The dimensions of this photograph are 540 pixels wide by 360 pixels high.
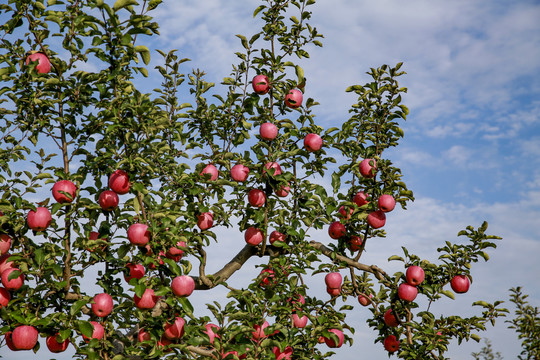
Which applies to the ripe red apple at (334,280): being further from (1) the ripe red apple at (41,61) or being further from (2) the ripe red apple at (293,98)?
(1) the ripe red apple at (41,61)

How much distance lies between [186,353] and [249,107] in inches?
131

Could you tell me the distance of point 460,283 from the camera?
6.46 meters

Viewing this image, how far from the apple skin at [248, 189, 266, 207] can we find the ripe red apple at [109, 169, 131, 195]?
1624mm

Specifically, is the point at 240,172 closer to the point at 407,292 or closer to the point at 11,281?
the point at 407,292

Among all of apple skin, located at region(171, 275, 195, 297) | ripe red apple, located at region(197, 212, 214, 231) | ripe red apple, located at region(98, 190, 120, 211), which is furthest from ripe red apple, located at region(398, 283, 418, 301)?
ripe red apple, located at region(98, 190, 120, 211)

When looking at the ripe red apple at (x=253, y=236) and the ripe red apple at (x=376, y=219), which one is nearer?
the ripe red apple at (x=376, y=219)

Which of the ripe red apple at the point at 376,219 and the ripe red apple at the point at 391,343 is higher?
the ripe red apple at the point at 376,219

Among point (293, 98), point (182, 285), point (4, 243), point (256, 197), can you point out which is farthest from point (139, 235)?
point (293, 98)

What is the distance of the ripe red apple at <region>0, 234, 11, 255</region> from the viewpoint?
5551mm

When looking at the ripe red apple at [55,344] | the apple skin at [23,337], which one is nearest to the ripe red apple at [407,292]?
the ripe red apple at [55,344]

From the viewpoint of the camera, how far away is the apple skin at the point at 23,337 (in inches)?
205

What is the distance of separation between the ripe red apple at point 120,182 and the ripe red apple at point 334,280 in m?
2.71

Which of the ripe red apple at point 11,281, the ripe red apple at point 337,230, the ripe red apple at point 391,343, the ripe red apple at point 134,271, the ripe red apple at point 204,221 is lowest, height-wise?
the ripe red apple at point 11,281

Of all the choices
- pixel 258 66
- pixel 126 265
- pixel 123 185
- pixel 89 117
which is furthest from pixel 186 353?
pixel 258 66
